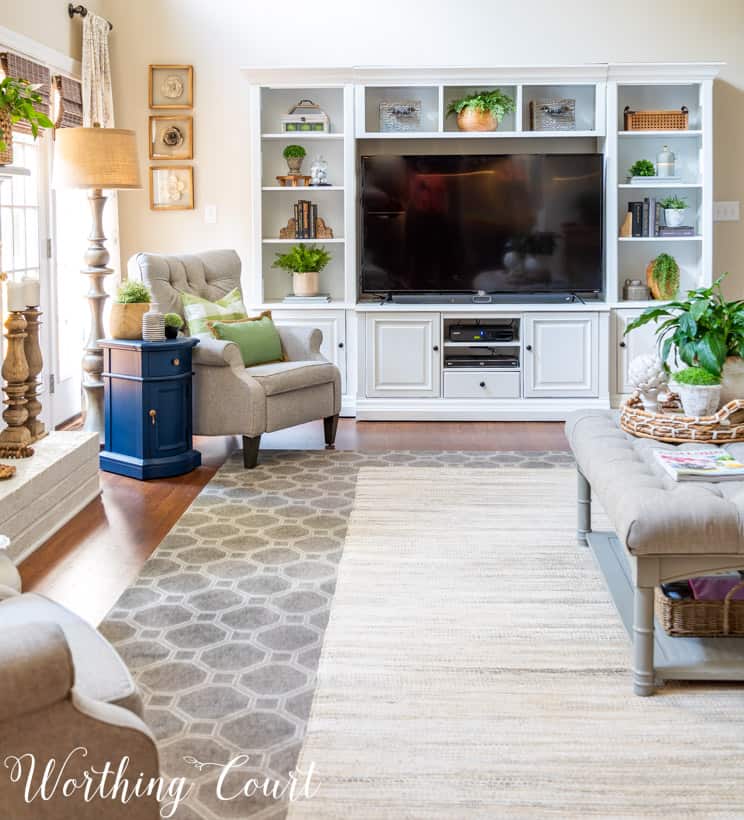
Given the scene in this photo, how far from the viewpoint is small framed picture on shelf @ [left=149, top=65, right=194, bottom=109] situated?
6.77 metres

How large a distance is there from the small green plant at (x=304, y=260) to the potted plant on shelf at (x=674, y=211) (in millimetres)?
2129

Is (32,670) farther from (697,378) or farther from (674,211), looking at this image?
(674,211)

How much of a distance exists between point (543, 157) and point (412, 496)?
2910mm

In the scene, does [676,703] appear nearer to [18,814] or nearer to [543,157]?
[18,814]

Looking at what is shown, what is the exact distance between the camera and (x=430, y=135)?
6.52m

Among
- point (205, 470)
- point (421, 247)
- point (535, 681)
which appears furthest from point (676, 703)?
point (421, 247)

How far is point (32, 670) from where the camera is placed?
1.46 metres

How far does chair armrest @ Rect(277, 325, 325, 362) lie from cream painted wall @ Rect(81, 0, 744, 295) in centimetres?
148

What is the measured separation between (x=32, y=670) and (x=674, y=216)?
5.82 m

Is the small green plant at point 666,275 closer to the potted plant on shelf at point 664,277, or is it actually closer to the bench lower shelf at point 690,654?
the potted plant on shelf at point 664,277

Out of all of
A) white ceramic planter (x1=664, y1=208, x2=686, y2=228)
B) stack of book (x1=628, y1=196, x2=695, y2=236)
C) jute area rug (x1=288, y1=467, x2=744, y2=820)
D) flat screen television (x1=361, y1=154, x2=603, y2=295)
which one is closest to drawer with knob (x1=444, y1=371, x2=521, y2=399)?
flat screen television (x1=361, y1=154, x2=603, y2=295)

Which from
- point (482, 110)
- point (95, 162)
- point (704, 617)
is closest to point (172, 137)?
point (95, 162)

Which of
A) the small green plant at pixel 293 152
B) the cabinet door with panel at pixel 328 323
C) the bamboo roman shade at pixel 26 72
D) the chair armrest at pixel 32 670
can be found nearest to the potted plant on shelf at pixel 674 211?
the cabinet door with panel at pixel 328 323

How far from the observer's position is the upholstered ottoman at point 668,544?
2.49m
